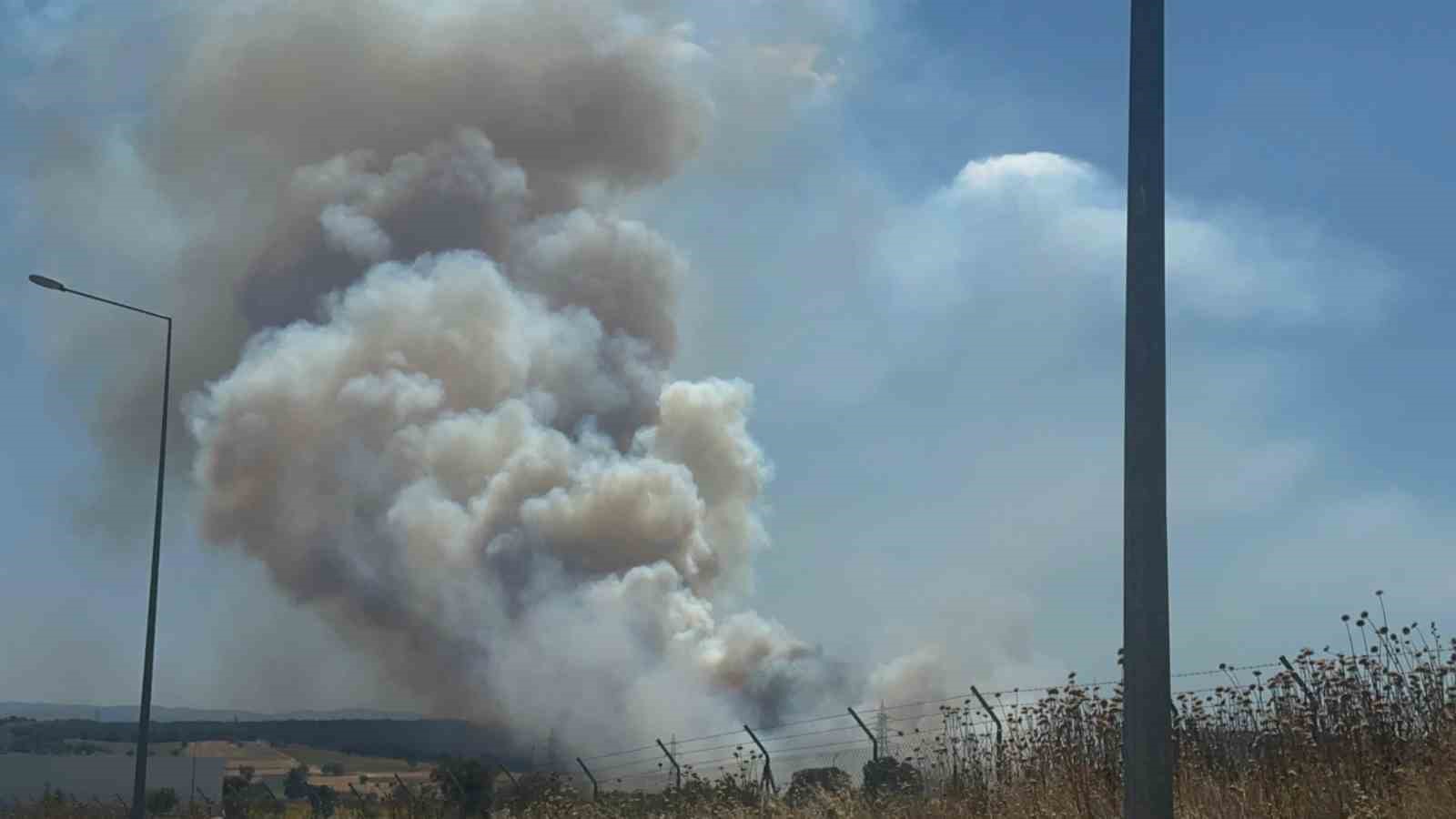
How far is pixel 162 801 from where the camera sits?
51.6 m

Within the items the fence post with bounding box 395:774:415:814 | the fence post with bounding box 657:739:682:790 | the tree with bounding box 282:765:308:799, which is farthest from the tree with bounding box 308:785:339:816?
the tree with bounding box 282:765:308:799

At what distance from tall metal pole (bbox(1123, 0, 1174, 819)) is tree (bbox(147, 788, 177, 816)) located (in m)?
46.5

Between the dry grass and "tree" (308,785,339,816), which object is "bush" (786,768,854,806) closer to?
the dry grass

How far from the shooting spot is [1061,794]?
13.9 m

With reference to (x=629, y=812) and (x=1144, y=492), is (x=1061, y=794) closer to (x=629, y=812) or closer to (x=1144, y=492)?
(x=1144, y=492)

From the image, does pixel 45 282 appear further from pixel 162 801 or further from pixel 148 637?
pixel 162 801

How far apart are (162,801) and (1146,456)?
5080 cm

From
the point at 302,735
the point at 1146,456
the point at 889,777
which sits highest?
the point at 1146,456

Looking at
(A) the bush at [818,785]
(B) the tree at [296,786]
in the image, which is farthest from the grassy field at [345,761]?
(A) the bush at [818,785]

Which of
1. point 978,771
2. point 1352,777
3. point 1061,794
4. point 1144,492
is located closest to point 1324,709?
point 1352,777

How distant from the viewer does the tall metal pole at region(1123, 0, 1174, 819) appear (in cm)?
705

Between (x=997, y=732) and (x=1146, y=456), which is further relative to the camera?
(x=997, y=732)

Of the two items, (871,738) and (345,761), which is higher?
(871,738)

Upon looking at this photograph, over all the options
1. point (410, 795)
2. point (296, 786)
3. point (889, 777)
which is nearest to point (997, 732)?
point (889, 777)
